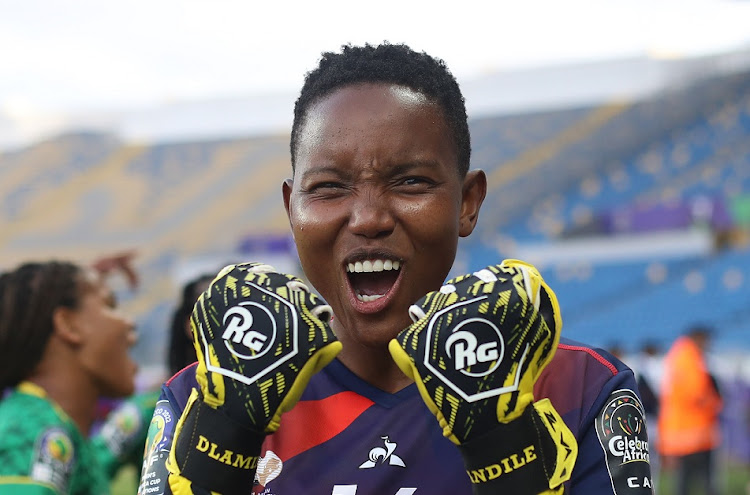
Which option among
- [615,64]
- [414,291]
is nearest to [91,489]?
[414,291]

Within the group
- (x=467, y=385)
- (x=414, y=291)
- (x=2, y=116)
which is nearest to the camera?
(x=467, y=385)

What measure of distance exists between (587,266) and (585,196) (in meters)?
2.11

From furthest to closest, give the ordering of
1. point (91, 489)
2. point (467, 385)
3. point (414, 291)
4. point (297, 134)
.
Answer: point (91, 489) → point (297, 134) → point (414, 291) → point (467, 385)

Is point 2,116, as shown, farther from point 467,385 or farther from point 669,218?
point 467,385

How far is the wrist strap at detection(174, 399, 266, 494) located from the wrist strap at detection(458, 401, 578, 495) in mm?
360

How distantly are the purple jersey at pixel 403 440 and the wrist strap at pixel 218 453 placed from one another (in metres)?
0.14

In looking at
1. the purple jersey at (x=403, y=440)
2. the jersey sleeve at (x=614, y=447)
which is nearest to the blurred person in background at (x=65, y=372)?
the purple jersey at (x=403, y=440)

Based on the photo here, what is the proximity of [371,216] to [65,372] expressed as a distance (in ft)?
7.11

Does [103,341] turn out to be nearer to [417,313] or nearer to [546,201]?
[417,313]

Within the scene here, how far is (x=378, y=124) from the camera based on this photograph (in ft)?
5.66

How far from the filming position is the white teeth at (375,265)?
1733 mm

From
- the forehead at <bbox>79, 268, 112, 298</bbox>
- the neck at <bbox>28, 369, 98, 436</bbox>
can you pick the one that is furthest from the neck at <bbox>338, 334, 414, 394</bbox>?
the forehead at <bbox>79, 268, 112, 298</bbox>

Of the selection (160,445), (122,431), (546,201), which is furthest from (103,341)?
(546,201)

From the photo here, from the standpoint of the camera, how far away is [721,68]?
19906 millimetres
